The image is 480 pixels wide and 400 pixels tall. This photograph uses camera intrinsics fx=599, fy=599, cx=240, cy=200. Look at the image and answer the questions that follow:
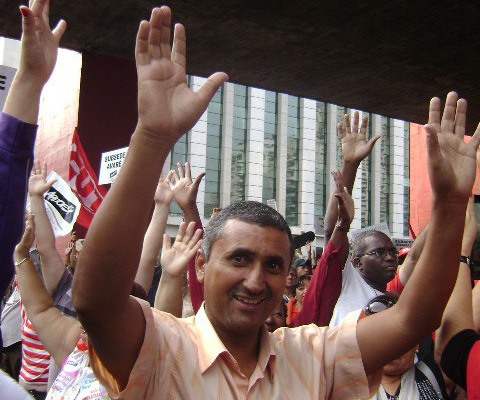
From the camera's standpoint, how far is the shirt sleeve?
2209 millimetres

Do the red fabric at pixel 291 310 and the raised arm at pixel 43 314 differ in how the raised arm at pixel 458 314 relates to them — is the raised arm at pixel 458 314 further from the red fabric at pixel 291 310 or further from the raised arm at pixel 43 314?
the red fabric at pixel 291 310

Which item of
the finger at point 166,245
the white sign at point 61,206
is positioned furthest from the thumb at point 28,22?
the white sign at point 61,206

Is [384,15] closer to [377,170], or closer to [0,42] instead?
[0,42]

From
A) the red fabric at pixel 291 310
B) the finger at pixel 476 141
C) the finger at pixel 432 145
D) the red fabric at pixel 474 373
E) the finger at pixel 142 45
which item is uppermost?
the finger at pixel 142 45

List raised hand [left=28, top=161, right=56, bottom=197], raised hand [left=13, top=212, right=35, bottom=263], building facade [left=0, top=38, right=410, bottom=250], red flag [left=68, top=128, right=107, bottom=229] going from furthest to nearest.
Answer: building facade [left=0, top=38, right=410, bottom=250]
red flag [left=68, top=128, right=107, bottom=229]
raised hand [left=28, top=161, right=56, bottom=197]
raised hand [left=13, top=212, right=35, bottom=263]

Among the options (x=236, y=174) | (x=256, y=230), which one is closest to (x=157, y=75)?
(x=256, y=230)

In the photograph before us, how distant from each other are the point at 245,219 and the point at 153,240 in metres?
1.53

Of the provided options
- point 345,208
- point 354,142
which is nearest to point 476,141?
point 345,208

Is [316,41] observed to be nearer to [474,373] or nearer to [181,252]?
[181,252]

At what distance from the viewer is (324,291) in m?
3.27

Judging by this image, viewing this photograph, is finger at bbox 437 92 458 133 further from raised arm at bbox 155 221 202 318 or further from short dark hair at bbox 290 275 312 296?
short dark hair at bbox 290 275 312 296

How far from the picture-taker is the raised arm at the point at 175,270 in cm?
289

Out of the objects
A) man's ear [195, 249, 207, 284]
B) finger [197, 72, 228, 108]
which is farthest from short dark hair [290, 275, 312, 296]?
finger [197, 72, 228, 108]

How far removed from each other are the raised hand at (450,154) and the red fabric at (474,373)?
65 centimetres
